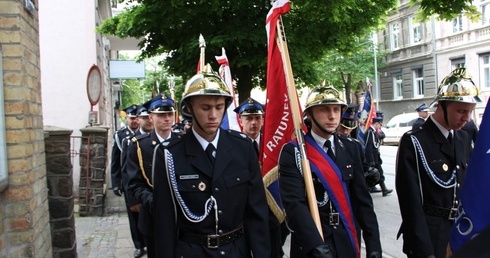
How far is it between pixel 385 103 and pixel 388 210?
107 ft

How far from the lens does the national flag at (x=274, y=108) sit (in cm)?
466

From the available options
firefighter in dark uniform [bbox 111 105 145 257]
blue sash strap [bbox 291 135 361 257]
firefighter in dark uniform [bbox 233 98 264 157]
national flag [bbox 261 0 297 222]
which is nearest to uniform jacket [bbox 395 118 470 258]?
blue sash strap [bbox 291 135 361 257]

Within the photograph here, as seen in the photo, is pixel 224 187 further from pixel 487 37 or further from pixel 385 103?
pixel 385 103

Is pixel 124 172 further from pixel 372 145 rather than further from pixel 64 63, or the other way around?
pixel 64 63

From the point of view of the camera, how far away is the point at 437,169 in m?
3.97

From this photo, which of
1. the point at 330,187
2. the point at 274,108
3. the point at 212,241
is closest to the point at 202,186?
the point at 212,241

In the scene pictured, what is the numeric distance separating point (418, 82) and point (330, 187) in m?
36.6

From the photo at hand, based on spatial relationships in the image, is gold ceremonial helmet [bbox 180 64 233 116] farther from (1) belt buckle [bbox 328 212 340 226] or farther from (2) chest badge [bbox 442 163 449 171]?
(2) chest badge [bbox 442 163 449 171]

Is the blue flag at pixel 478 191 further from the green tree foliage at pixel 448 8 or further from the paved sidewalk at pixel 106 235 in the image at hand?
the green tree foliage at pixel 448 8

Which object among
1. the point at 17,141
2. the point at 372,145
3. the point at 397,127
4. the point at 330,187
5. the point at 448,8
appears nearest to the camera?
the point at 330,187

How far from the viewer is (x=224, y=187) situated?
10.7ft

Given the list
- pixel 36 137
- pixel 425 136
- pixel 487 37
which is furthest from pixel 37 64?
pixel 487 37

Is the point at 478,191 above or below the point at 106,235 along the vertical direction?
above

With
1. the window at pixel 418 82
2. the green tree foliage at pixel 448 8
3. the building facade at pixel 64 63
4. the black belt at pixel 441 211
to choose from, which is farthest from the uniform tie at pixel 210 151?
the window at pixel 418 82
